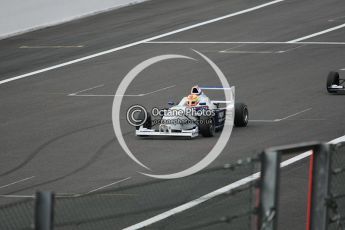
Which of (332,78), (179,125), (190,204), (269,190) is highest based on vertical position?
(269,190)

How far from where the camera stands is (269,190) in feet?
27.3

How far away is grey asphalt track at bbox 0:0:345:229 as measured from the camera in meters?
21.1

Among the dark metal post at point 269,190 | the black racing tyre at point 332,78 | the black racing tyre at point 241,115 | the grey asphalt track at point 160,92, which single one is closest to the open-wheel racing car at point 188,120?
the grey asphalt track at point 160,92

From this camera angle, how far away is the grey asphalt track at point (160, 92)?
2108 cm

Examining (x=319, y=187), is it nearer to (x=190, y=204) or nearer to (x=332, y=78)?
(x=190, y=204)

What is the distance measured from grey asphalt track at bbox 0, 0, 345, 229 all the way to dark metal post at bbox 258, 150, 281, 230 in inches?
28.9

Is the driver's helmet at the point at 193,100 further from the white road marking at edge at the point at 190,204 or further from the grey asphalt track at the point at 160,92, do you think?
the white road marking at edge at the point at 190,204

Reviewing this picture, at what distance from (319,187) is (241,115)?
18158 mm

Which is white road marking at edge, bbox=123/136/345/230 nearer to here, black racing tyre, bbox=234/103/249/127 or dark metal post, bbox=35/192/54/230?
dark metal post, bbox=35/192/54/230

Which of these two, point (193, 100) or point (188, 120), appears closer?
point (188, 120)
